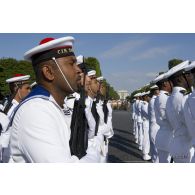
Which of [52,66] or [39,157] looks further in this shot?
[52,66]

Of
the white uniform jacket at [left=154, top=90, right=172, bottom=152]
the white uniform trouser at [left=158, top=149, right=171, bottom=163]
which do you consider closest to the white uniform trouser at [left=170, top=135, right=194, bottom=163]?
the white uniform jacket at [left=154, top=90, right=172, bottom=152]

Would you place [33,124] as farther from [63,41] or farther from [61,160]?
[63,41]

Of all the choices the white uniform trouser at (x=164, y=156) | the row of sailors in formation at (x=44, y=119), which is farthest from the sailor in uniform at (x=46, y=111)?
the white uniform trouser at (x=164, y=156)

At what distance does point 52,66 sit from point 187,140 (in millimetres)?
2978

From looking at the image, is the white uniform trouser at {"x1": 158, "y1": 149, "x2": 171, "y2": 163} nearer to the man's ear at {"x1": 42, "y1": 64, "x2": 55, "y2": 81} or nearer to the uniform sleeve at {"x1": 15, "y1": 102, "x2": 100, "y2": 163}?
the man's ear at {"x1": 42, "y1": 64, "x2": 55, "y2": 81}

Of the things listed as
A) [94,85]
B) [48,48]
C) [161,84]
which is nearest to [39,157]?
[48,48]

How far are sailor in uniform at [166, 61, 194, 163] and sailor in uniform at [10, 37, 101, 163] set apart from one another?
2.57 metres

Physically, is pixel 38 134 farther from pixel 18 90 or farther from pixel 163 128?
pixel 163 128

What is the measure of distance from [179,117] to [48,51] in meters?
3.09

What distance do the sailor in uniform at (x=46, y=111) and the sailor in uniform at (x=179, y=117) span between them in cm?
257

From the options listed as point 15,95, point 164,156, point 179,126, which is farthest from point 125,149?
point 179,126

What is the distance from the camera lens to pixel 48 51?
92.4 inches

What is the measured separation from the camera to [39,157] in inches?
73.2

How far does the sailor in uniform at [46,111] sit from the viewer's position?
1870 mm
